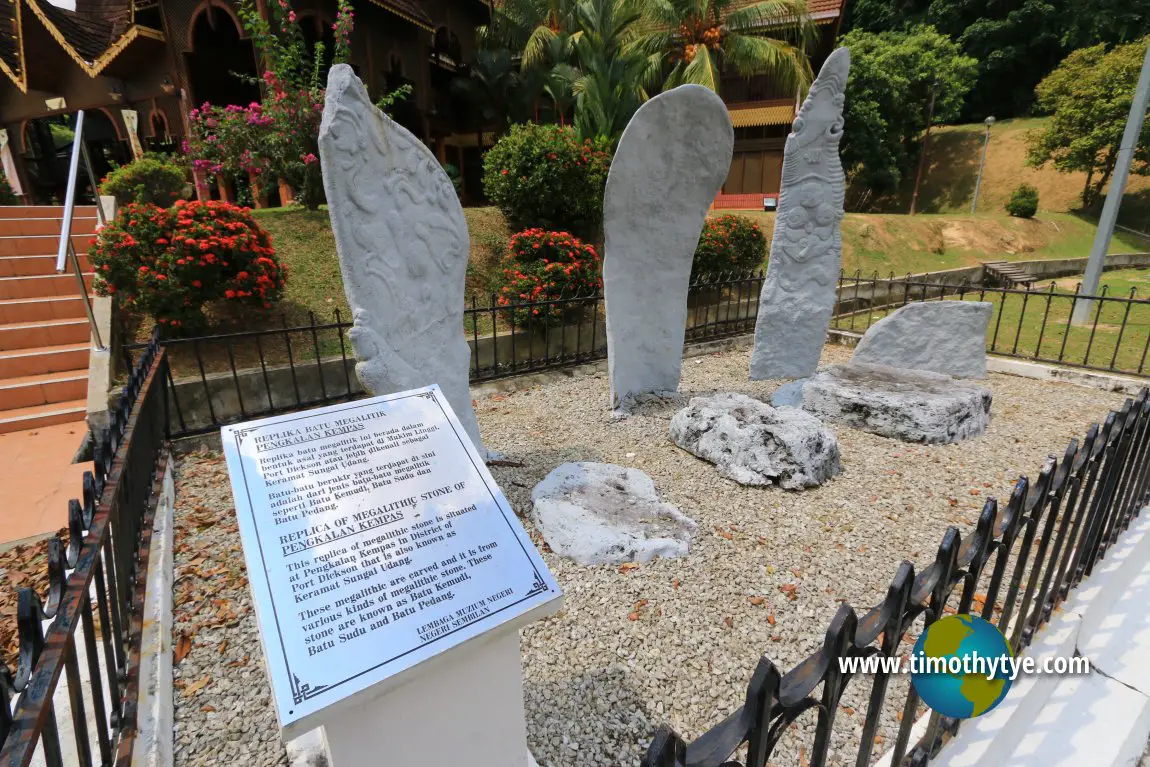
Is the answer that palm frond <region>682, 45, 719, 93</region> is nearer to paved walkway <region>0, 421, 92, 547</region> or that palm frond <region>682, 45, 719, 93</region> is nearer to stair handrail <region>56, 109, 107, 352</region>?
stair handrail <region>56, 109, 107, 352</region>

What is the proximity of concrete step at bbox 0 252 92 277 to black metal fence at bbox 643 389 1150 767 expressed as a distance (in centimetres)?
770

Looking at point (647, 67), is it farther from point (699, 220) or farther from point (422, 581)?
point (422, 581)

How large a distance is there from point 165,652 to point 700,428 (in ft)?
11.0

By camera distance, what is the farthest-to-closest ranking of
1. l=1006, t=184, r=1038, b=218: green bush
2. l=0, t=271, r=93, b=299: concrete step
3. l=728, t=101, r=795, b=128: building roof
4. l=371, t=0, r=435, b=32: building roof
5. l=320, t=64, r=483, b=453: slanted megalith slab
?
l=1006, t=184, r=1038, b=218: green bush, l=728, t=101, r=795, b=128: building roof, l=371, t=0, r=435, b=32: building roof, l=0, t=271, r=93, b=299: concrete step, l=320, t=64, r=483, b=453: slanted megalith slab

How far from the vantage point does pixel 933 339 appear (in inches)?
223

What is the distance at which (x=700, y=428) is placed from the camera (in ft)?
13.7

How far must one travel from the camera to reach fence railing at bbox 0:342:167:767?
110 centimetres

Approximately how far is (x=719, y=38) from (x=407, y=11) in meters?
7.99

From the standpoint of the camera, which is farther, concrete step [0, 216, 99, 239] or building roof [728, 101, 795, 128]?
building roof [728, 101, 795, 128]

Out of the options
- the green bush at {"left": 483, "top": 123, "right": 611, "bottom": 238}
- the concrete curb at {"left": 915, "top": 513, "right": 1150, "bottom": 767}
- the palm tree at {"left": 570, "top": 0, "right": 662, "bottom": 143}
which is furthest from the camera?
the palm tree at {"left": 570, "top": 0, "right": 662, "bottom": 143}

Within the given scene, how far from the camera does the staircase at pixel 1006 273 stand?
14500mm

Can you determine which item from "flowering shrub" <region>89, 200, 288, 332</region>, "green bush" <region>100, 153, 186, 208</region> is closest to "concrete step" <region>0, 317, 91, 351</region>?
"flowering shrub" <region>89, 200, 288, 332</region>

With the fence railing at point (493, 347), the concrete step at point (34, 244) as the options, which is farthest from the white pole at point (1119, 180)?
the concrete step at point (34, 244)

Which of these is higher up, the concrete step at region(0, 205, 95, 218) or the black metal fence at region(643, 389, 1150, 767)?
the concrete step at region(0, 205, 95, 218)
